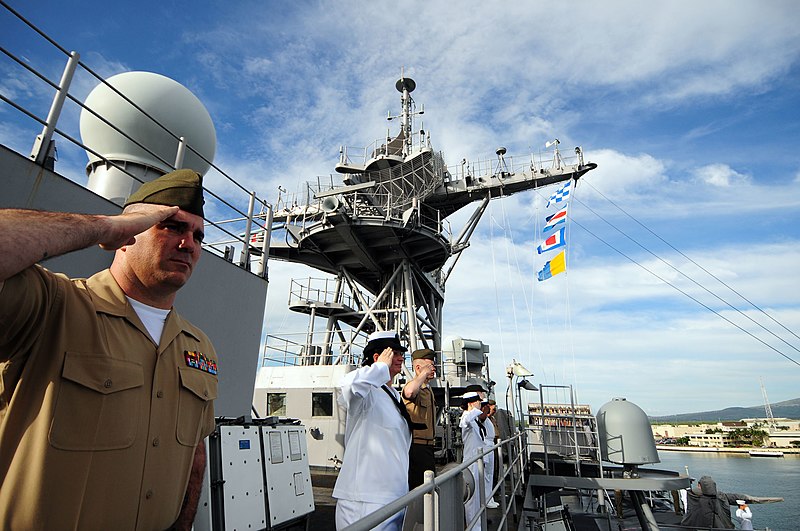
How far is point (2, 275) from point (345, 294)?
52.9ft

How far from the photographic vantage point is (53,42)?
325 centimetres

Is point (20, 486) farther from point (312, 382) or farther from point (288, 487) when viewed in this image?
point (312, 382)

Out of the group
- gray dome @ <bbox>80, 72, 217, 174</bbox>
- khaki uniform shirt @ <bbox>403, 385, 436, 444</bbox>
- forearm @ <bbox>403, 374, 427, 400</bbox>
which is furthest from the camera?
gray dome @ <bbox>80, 72, 217, 174</bbox>

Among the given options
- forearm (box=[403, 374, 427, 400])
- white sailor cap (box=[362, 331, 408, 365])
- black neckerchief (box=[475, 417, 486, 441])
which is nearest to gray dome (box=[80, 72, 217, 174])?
white sailor cap (box=[362, 331, 408, 365])

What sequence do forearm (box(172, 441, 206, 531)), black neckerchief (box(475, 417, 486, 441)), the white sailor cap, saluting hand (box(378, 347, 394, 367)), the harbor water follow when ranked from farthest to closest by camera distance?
the harbor water, black neckerchief (box(475, 417, 486, 441)), the white sailor cap, saluting hand (box(378, 347, 394, 367)), forearm (box(172, 441, 206, 531))

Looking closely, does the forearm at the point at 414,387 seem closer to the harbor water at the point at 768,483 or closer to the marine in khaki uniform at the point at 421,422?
the marine in khaki uniform at the point at 421,422

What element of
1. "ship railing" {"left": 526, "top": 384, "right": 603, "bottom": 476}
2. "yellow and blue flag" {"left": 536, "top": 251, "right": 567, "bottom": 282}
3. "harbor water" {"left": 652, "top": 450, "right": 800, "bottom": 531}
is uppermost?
"yellow and blue flag" {"left": 536, "top": 251, "right": 567, "bottom": 282}

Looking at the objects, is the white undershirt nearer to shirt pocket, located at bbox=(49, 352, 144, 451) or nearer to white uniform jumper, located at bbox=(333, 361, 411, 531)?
shirt pocket, located at bbox=(49, 352, 144, 451)

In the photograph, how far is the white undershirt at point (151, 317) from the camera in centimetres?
137

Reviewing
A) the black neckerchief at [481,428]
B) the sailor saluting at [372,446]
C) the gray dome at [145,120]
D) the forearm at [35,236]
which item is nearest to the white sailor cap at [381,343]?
the sailor saluting at [372,446]

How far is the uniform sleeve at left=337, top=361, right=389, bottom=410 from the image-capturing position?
2.55 metres

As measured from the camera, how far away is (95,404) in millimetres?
1131

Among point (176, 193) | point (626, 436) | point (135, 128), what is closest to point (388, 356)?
point (176, 193)

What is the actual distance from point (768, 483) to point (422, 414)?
1762 inches
